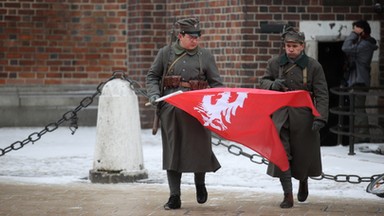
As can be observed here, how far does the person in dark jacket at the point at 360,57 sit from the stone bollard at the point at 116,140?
4.48 metres

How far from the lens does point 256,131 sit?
10898 mm

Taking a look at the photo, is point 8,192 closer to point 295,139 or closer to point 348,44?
point 295,139

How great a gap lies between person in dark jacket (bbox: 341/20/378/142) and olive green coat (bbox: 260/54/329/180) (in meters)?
5.46

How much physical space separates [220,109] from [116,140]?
2.36 m

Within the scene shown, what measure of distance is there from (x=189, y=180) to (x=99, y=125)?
1.17 meters

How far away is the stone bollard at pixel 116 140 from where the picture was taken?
13.1 metres

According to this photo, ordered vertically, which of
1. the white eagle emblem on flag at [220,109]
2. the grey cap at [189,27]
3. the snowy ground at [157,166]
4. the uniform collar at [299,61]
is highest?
the grey cap at [189,27]

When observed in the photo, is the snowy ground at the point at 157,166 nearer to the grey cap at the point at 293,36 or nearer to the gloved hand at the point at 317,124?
the gloved hand at the point at 317,124

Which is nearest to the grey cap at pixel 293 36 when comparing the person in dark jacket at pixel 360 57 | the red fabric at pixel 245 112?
the red fabric at pixel 245 112

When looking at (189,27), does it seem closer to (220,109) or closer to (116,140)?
(220,109)

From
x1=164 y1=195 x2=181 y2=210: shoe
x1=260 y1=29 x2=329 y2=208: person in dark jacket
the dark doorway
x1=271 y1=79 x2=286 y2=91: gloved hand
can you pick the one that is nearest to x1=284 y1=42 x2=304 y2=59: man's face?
x1=260 y1=29 x2=329 y2=208: person in dark jacket

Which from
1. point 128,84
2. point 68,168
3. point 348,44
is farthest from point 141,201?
point 348,44

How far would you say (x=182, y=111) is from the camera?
36.1ft

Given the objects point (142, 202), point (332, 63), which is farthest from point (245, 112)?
point (332, 63)
